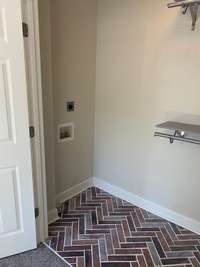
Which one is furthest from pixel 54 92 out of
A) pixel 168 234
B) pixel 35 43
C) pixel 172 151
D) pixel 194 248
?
pixel 194 248

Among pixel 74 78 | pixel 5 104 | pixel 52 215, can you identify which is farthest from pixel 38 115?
pixel 52 215

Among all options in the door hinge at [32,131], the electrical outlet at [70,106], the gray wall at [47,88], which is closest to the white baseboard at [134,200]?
the gray wall at [47,88]

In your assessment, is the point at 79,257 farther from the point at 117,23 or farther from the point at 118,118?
the point at 117,23

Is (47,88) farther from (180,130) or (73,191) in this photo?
(73,191)

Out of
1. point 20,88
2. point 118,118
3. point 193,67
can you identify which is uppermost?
point 193,67

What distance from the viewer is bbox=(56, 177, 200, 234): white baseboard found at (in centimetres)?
255

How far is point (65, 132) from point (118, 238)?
132 centimetres

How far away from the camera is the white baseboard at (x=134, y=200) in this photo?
255 cm

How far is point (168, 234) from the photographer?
8.09ft

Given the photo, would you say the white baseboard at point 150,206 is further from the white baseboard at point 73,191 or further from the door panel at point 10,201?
the door panel at point 10,201

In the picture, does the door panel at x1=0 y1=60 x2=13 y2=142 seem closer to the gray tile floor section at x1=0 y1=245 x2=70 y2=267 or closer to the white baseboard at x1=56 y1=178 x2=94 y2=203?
the gray tile floor section at x1=0 y1=245 x2=70 y2=267

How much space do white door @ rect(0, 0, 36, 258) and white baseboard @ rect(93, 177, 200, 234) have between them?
1.30 metres

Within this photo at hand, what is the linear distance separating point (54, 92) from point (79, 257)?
1.66m

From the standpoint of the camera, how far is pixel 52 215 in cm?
260
